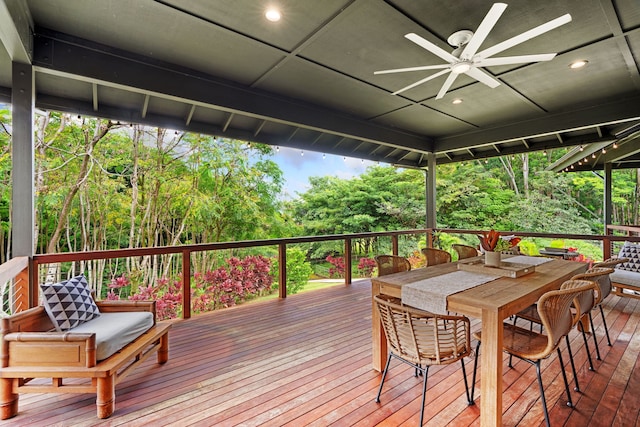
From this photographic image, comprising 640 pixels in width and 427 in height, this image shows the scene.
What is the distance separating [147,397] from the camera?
6.95 feet

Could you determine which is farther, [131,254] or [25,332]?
[131,254]

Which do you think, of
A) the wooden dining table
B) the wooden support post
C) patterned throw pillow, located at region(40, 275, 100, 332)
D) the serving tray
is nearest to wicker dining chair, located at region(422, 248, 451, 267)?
the serving tray

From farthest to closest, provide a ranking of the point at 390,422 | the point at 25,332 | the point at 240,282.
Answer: the point at 240,282
the point at 25,332
the point at 390,422

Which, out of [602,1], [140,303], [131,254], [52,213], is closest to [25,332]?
[140,303]

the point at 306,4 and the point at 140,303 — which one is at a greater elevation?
the point at 306,4

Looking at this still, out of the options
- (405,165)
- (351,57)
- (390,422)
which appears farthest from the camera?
(405,165)

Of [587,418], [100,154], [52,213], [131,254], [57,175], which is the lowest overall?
[587,418]

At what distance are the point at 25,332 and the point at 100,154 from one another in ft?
18.7

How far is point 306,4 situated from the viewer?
232 centimetres

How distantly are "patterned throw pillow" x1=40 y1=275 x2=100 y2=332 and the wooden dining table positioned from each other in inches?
95.0

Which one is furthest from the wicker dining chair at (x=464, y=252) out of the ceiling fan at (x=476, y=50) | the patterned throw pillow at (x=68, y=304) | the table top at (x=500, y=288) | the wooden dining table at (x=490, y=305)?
the patterned throw pillow at (x=68, y=304)

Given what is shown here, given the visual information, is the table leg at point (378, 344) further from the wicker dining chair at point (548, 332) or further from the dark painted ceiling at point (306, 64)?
the dark painted ceiling at point (306, 64)

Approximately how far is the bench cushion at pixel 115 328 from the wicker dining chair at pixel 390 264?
2181 millimetres

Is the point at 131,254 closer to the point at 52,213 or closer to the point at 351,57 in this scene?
the point at 351,57
